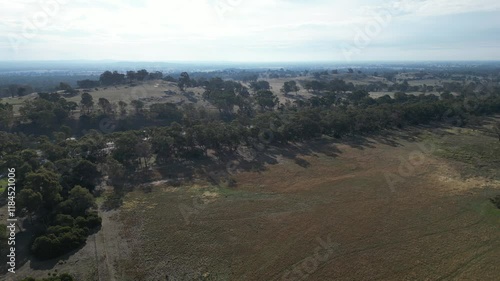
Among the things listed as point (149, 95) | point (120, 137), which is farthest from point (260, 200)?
point (149, 95)

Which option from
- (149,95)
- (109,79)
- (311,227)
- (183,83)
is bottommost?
(311,227)

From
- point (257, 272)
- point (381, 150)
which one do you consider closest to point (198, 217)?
point (257, 272)

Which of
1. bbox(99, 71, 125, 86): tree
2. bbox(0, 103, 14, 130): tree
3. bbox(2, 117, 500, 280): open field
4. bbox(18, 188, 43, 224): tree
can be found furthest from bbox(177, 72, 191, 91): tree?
bbox(18, 188, 43, 224): tree

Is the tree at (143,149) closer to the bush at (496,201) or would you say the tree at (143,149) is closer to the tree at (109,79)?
the bush at (496,201)

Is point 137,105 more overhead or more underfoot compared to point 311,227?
more overhead

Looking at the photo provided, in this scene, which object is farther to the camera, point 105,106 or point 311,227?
point 105,106

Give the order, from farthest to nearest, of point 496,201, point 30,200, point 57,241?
point 496,201 → point 30,200 → point 57,241

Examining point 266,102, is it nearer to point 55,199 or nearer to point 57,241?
point 55,199

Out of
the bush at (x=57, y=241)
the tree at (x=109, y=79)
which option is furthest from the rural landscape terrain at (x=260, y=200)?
the tree at (x=109, y=79)

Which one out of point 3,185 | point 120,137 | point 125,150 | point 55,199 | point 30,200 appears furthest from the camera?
point 120,137

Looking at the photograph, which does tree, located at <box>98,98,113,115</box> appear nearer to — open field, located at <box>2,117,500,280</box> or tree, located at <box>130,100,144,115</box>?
tree, located at <box>130,100,144,115</box>
